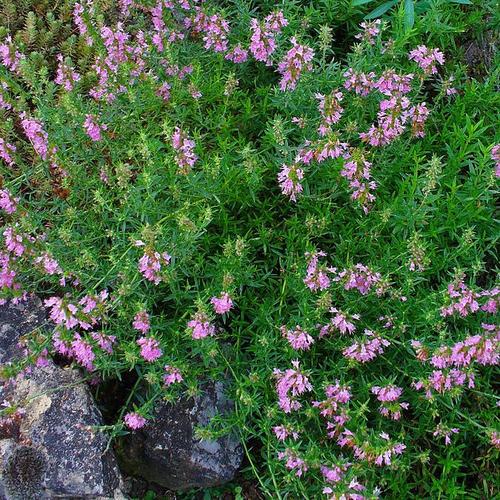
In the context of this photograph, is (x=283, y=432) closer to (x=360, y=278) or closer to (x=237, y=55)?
(x=360, y=278)

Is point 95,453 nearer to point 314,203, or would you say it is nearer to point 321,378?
point 321,378

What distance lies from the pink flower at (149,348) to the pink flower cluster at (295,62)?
1870mm

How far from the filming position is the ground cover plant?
369cm

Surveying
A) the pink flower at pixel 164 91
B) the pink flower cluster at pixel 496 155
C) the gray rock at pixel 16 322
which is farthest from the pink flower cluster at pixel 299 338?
the pink flower at pixel 164 91

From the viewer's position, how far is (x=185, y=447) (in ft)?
13.3

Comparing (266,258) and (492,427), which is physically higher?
(266,258)

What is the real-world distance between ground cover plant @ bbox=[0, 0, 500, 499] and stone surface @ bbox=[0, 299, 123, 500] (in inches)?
7.4

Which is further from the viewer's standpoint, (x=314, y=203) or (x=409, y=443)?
(x=314, y=203)

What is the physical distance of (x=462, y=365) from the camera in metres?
3.67

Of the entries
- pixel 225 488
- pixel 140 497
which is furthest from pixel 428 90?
pixel 140 497

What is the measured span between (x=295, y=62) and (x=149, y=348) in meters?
1.96

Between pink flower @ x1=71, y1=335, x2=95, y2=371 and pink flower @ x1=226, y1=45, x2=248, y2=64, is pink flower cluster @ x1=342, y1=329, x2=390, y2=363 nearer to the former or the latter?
pink flower @ x1=71, y1=335, x2=95, y2=371

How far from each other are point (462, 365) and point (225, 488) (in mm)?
1748

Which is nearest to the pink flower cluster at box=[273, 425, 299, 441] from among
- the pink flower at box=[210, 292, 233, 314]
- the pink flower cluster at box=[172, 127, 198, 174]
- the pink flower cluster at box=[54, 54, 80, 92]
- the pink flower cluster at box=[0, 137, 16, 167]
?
the pink flower at box=[210, 292, 233, 314]
